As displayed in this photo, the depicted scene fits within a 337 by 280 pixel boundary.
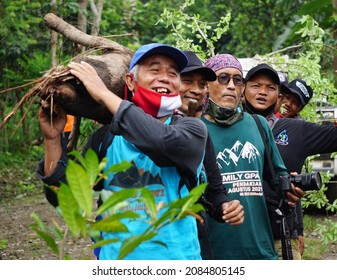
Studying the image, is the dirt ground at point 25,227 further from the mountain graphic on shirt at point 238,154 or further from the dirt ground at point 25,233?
the mountain graphic on shirt at point 238,154

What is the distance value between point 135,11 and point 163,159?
16.9 m

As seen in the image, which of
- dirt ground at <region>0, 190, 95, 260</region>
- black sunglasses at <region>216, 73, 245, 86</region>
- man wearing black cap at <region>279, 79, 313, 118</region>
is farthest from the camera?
dirt ground at <region>0, 190, 95, 260</region>

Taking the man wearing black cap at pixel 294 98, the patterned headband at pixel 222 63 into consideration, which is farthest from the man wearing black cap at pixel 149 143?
the man wearing black cap at pixel 294 98

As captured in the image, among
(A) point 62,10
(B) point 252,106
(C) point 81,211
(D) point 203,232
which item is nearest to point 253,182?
(D) point 203,232

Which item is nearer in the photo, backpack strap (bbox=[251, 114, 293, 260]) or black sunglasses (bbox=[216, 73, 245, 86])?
backpack strap (bbox=[251, 114, 293, 260])

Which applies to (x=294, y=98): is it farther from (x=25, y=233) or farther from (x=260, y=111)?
(x=25, y=233)

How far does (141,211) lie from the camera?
3.23 m

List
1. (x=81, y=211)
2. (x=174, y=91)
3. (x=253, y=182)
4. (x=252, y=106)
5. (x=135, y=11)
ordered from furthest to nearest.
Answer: (x=135, y=11), (x=252, y=106), (x=253, y=182), (x=174, y=91), (x=81, y=211)

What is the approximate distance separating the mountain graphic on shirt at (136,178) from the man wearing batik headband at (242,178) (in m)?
1.09

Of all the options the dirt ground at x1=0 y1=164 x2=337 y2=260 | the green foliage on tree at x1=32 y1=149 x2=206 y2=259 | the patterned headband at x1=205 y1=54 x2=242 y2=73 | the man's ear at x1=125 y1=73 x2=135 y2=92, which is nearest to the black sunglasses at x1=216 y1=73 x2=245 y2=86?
the patterned headband at x1=205 y1=54 x2=242 y2=73

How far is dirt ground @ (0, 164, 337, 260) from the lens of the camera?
8641 mm

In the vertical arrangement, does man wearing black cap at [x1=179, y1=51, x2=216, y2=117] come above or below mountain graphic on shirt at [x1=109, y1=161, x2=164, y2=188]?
above

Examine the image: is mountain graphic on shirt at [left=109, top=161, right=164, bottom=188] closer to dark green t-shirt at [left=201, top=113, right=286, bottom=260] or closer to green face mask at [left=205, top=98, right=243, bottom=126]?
dark green t-shirt at [left=201, top=113, right=286, bottom=260]

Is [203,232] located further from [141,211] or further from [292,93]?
[292,93]
